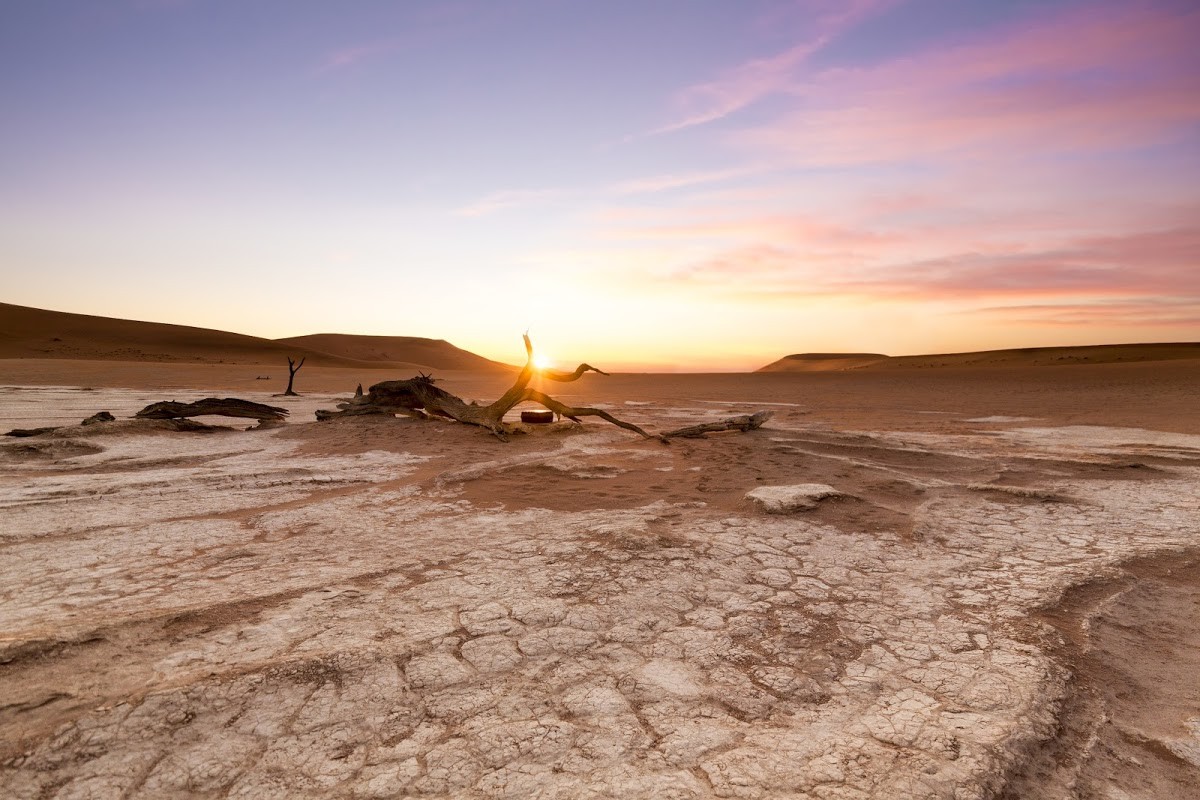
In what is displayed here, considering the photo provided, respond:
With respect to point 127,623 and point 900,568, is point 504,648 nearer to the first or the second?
point 127,623

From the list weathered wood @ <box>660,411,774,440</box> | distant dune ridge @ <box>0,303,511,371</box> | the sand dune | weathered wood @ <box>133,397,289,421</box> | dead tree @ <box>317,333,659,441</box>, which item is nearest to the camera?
weathered wood @ <box>660,411,774,440</box>

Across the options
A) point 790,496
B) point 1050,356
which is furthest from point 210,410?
point 1050,356

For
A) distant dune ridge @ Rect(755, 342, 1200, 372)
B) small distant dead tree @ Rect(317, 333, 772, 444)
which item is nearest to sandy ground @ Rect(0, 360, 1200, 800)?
small distant dead tree @ Rect(317, 333, 772, 444)

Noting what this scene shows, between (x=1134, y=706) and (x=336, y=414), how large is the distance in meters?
10.3

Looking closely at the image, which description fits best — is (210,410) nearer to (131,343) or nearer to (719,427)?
(719,427)

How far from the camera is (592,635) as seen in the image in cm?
285

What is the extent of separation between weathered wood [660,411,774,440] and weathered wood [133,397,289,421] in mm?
7168

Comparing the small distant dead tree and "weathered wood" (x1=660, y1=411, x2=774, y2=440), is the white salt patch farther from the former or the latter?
the small distant dead tree

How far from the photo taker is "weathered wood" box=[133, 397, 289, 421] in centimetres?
A: 960

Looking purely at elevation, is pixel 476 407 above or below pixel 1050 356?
below

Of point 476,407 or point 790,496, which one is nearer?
point 790,496

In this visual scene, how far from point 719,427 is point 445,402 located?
4.84 m

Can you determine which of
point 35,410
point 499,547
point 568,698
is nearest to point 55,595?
point 499,547

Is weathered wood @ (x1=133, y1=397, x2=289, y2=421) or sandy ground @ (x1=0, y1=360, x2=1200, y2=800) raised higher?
weathered wood @ (x1=133, y1=397, x2=289, y2=421)
